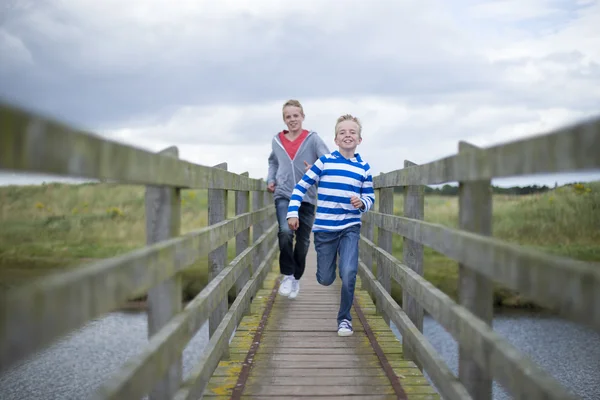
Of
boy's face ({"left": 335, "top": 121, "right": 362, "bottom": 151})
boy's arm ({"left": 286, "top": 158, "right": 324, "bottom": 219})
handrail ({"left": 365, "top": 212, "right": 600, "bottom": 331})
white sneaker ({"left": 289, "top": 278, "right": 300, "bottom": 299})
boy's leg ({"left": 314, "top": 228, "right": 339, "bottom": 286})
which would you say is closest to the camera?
handrail ({"left": 365, "top": 212, "right": 600, "bottom": 331})

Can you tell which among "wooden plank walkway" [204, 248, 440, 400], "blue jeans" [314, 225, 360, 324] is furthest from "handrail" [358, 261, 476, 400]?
"blue jeans" [314, 225, 360, 324]

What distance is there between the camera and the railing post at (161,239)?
2895mm

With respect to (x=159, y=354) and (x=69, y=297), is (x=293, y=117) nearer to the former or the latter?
(x=159, y=354)

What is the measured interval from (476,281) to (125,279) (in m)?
1.63

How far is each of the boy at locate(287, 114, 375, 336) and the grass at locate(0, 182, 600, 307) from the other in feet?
44.9

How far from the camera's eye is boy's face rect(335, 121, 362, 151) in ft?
16.4

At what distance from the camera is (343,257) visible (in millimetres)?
5066

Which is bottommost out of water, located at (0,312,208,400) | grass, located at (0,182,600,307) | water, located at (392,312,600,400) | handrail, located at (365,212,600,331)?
water, located at (0,312,208,400)

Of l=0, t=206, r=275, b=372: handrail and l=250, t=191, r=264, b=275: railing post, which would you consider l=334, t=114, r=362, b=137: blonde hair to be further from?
l=0, t=206, r=275, b=372: handrail

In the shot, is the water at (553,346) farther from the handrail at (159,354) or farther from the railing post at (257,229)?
the handrail at (159,354)

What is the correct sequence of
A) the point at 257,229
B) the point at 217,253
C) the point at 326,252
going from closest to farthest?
1. the point at 217,253
2. the point at 326,252
3. the point at 257,229

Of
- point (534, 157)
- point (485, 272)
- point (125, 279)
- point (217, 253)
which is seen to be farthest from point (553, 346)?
point (125, 279)

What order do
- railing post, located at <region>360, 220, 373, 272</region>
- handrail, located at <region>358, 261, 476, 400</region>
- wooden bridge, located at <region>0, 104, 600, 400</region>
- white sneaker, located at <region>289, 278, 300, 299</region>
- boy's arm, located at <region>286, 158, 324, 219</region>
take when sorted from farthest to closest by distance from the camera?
1. railing post, located at <region>360, 220, 373, 272</region>
2. white sneaker, located at <region>289, 278, 300, 299</region>
3. boy's arm, located at <region>286, 158, 324, 219</region>
4. handrail, located at <region>358, 261, 476, 400</region>
5. wooden bridge, located at <region>0, 104, 600, 400</region>

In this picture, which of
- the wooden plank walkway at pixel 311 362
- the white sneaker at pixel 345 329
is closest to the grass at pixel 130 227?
the wooden plank walkway at pixel 311 362
